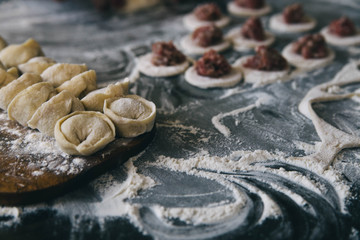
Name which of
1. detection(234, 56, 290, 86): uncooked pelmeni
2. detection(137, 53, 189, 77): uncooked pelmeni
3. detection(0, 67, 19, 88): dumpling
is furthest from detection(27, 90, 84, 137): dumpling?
detection(234, 56, 290, 86): uncooked pelmeni

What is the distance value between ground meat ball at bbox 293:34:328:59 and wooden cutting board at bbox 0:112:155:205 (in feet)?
5.09

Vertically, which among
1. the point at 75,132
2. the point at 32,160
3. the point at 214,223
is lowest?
the point at 214,223

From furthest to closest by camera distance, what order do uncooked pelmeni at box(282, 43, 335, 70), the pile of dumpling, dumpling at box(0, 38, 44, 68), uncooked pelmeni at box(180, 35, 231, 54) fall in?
uncooked pelmeni at box(180, 35, 231, 54) < uncooked pelmeni at box(282, 43, 335, 70) < dumpling at box(0, 38, 44, 68) < the pile of dumpling

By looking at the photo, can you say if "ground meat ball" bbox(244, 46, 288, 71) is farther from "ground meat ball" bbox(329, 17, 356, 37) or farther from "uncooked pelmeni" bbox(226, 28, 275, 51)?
"ground meat ball" bbox(329, 17, 356, 37)

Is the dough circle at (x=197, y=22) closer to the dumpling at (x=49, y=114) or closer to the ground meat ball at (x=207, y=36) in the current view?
the ground meat ball at (x=207, y=36)

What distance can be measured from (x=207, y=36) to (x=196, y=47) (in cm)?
13

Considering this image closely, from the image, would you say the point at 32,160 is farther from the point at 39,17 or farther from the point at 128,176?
Answer: the point at 39,17

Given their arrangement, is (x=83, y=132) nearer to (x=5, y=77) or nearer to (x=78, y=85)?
(x=78, y=85)

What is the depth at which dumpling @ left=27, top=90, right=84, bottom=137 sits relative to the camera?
190cm

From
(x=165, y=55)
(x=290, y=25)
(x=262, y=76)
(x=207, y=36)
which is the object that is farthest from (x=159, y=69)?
(x=290, y=25)

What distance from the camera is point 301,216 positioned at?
63.6 inches

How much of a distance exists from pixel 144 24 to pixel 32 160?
215 centimetres

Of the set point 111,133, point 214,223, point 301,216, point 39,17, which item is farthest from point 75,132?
point 39,17

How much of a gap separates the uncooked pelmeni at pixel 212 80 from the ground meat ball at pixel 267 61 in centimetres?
17
